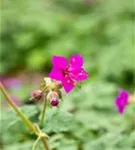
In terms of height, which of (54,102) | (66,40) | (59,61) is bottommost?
(66,40)

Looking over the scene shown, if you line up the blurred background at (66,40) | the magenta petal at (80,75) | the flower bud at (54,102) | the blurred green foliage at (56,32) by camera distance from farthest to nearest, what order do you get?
the blurred green foliage at (56,32)
the blurred background at (66,40)
the magenta petal at (80,75)
the flower bud at (54,102)

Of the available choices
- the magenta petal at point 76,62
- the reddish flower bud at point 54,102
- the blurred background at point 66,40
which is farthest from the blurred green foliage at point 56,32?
the reddish flower bud at point 54,102

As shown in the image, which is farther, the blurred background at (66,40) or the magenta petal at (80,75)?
the blurred background at (66,40)

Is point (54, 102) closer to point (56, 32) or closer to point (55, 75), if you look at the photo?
point (55, 75)

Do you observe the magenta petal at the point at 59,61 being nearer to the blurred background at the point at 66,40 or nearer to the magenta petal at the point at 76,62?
the magenta petal at the point at 76,62

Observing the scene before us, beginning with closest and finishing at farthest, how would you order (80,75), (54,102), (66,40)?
1. (54,102)
2. (80,75)
3. (66,40)

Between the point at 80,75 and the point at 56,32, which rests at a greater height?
the point at 80,75

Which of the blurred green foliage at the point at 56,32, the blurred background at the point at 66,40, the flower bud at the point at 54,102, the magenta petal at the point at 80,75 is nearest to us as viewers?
the flower bud at the point at 54,102

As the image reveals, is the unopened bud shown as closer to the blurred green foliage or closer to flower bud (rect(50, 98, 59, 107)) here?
flower bud (rect(50, 98, 59, 107))

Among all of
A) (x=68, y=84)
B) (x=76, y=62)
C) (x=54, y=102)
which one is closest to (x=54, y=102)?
(x=54, y=102)
